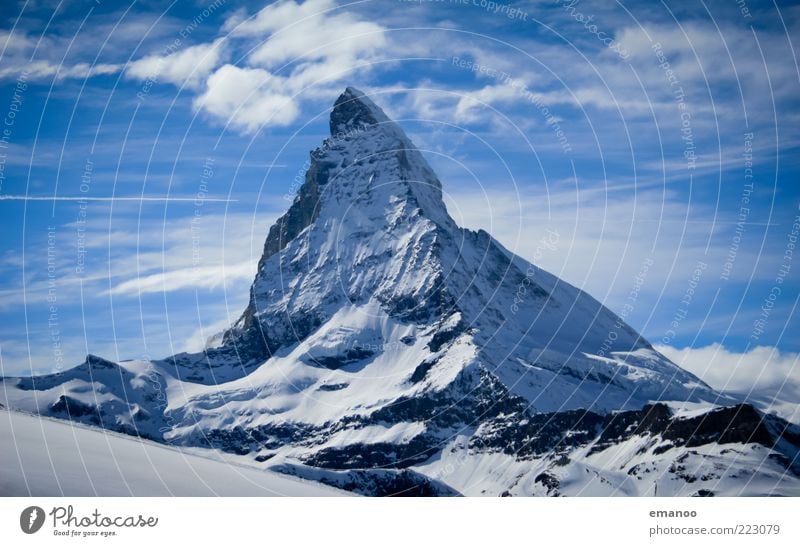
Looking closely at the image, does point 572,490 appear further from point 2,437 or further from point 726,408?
point 2,437

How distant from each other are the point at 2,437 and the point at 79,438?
2.15 meters

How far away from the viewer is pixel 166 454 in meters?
29.1

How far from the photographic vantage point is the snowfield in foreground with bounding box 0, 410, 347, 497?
25062 mm

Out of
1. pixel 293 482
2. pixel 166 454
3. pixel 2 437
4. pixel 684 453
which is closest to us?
pixel 2 437

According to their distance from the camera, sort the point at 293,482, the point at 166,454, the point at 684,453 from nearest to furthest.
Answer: the point at 166,454
the point at 293,482
the point at 684,453

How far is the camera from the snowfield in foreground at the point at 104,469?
987 inches

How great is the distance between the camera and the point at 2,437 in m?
26.7

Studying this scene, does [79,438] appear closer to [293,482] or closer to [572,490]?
[293,482]

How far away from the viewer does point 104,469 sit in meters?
26.1
